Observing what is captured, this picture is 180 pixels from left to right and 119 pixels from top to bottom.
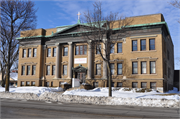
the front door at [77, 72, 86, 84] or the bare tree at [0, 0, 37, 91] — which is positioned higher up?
the bare tree at [0, 0, 37, 91]

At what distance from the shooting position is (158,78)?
98.5ft

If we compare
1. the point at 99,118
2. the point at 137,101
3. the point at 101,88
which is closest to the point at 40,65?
the point at 101,88

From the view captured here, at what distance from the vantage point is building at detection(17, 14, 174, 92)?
30.9 meters

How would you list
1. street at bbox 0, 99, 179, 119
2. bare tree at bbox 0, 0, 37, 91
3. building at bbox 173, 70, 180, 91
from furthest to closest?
building at bbox 173, 70, 180, 91, bare tree at bbox 0, 0, 37, 91, street at bbox 0, 99, 179, 119

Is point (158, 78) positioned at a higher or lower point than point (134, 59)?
lower

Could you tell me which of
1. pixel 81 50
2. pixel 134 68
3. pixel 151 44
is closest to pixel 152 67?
pixel 134 68

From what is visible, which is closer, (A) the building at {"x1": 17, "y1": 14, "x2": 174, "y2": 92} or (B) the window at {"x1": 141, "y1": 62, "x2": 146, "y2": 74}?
(A) the building at {"x1": 17, "y1": 14, "x2": 174, "y2": 92}

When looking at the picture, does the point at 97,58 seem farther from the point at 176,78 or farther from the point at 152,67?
the point at 176,78

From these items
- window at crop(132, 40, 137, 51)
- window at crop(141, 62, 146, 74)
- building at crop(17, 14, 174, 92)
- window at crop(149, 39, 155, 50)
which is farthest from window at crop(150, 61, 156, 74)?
window at crop(132, 40, 137, 51)

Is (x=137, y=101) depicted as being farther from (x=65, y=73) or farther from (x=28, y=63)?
(x=28, y=63)

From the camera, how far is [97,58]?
3503 cm

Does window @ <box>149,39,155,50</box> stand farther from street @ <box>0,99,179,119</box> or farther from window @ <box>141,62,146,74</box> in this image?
street @ <box>0,99,179,119</box>

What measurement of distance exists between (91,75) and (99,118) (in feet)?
83.8

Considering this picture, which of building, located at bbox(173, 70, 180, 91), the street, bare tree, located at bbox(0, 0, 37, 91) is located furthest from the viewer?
building, located at bbox(173, 70, 180, 91)
